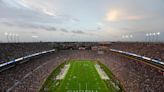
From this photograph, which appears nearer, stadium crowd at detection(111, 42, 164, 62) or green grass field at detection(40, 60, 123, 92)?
green grass field at detection(40, 60, 123, 92)

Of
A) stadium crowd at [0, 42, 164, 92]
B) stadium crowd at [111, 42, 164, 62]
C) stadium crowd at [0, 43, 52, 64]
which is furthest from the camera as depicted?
stadium crowd at [0, 43, 52, 64]

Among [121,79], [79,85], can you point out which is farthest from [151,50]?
[79,85]

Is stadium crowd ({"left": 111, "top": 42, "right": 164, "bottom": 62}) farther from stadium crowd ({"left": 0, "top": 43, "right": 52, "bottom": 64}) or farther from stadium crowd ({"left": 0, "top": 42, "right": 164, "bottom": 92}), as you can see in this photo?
stadium crowd ({"left": 0, "top": 43, "right": 52, "bottom": 64})

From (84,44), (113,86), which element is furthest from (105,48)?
(113,86)

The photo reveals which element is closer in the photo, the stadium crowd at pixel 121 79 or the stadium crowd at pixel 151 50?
the stadium crowd at pixel 121 79

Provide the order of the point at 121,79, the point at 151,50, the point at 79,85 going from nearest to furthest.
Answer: the point at 79,85 → the point at 121,79 → the point at 151,50

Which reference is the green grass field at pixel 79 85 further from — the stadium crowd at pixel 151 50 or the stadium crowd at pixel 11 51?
the stadium crowd at pixel 151 50

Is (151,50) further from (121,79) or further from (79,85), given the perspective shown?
(79,85)

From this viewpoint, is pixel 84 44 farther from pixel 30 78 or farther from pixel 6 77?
pixel 6 77

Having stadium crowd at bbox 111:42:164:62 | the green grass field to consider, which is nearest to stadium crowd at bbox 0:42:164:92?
the green grass field

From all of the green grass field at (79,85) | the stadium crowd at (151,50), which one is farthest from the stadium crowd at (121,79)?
the stadium crowd at (151,50)

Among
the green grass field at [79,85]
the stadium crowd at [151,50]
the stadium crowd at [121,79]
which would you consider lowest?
the green grass field at [79,85]
